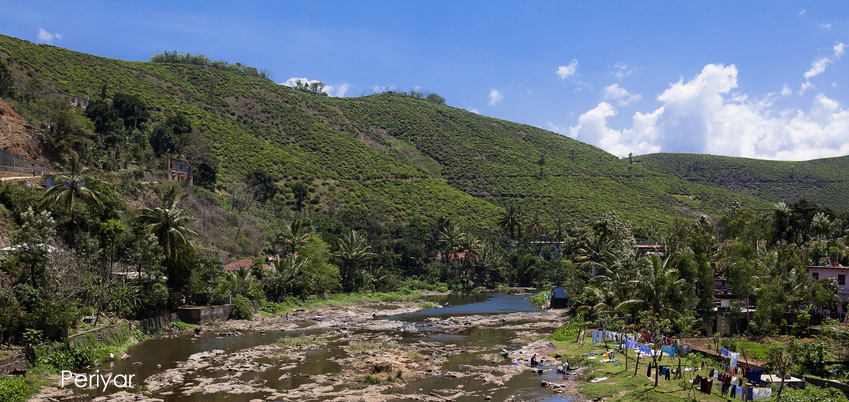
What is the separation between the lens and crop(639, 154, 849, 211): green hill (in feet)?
488

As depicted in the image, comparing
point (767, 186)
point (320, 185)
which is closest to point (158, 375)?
point (320, 185)

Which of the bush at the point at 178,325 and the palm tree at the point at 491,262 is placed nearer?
the bush at the point at 178,325

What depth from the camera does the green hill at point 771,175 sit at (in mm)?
148625

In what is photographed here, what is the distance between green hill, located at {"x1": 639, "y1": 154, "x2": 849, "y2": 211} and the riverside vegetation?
16.4 ft

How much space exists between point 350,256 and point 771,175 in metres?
145

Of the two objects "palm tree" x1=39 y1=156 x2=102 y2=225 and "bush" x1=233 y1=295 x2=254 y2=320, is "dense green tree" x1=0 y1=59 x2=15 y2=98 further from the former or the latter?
"bush" x1=233 y1=295 x2=254 y2=320

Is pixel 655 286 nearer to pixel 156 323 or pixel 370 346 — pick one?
pixel 370 346

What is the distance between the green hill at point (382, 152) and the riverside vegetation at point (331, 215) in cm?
67

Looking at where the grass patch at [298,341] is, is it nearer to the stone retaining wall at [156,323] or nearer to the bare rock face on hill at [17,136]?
the stone retaining wall at [156,323]

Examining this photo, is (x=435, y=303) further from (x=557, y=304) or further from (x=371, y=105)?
(x=371, y=105)

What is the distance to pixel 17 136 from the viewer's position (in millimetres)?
56281

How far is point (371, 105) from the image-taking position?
177000 mm

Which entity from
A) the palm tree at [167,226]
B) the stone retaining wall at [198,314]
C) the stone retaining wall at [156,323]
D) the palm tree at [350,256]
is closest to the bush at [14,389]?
the stone retaining wall at [156,323]

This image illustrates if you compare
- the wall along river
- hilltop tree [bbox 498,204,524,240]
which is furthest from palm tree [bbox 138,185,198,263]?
hilltop tree [bbox 498,204,524,240]
